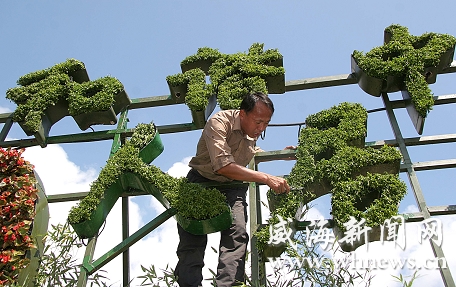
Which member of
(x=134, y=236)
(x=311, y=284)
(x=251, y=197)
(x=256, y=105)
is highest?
(x=256, y=105)

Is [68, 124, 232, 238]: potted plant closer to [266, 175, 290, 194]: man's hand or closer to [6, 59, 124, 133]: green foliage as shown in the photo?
[266, 175, 290, 194]: man's hand

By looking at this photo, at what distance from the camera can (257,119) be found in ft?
12.8

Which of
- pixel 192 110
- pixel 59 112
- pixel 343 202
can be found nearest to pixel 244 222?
pixel 343 202

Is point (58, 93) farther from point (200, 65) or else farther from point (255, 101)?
point (255, 101)

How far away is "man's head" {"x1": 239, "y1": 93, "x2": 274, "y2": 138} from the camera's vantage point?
3895 millimetres

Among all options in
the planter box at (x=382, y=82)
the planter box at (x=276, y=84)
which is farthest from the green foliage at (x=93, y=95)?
the planter box at (x=382, y=82)

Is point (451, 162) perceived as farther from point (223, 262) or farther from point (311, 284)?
point (223, 262)

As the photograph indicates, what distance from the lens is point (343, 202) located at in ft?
12.5

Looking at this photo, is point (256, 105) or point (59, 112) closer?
point (256, 105)

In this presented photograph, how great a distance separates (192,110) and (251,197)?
1.00 meters

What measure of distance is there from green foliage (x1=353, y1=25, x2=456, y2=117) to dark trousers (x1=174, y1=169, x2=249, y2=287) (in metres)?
1.56

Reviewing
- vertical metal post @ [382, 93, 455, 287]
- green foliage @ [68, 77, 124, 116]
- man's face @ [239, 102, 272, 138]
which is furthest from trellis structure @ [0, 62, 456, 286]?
man's face @ [239, 102, 272, 138]

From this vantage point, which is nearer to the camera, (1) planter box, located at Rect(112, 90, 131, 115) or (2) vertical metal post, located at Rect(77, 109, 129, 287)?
(2) vertical metal post, located at Rect(77, 109, 129, 287)

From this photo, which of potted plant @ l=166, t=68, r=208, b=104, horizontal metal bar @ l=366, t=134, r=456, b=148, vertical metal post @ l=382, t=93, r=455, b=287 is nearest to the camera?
vertical metal post @ l=382, t=93, r=455, b=287
